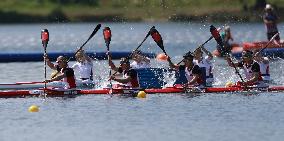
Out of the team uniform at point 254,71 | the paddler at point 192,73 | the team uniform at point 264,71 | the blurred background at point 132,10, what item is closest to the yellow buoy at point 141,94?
the paddler at point 192,73

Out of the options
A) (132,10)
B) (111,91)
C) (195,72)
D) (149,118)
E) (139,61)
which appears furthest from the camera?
(132,10)

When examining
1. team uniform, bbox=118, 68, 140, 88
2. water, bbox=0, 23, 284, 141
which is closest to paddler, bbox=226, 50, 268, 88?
water, bbox=0, 23, 284, 141

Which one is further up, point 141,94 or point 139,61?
point 139,61

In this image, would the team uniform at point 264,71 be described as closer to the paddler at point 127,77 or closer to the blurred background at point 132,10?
the paddler at point 127,77

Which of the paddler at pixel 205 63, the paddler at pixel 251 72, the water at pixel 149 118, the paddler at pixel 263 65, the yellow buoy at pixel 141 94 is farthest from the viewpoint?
the paddler at pixel 263 65

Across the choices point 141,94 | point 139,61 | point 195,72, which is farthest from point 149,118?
point 139,61

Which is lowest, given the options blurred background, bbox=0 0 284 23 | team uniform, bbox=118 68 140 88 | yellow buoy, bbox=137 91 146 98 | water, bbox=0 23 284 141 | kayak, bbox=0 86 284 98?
water, bbox=0 23 284 141

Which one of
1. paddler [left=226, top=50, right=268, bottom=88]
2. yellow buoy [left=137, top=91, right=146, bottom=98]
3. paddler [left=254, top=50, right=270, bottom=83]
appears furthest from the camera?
paddler [left=254, top=50, right=270, bottom=83]

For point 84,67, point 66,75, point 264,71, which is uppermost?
point 84,67

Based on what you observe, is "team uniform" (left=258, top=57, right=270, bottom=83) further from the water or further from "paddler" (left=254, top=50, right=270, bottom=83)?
the water

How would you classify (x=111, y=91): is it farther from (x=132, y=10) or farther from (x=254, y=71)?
(x=132, y=10)

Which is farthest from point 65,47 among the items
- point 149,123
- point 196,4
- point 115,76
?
point 149,123

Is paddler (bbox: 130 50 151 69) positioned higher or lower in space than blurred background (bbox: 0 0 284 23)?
lower

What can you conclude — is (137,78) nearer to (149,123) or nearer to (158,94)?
(158,94)
